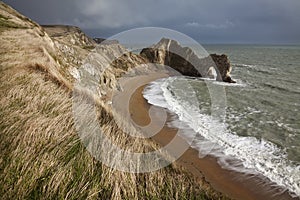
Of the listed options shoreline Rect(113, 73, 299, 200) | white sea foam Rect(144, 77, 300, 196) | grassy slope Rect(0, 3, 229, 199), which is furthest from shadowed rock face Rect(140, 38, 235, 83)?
grassy slope Rect(0, 3, 229, 199)

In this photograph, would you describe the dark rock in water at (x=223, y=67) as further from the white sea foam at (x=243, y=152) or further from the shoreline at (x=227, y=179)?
the shoreline at (x=227, y=179)

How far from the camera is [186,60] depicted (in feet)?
174

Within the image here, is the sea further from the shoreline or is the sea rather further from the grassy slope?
the grassy slope

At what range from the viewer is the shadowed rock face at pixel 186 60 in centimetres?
4478

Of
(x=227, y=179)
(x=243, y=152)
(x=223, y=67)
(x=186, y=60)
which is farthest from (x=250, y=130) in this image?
(x=186, y=60)

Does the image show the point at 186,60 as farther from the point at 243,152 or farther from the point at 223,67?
the point at 243,152

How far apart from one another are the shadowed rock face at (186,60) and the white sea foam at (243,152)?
26.9 metres

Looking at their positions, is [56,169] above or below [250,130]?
above

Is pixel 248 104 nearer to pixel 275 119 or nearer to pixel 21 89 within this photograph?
pixel 275 119

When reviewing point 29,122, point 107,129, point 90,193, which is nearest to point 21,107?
point 29,122

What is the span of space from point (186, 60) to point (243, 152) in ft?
138

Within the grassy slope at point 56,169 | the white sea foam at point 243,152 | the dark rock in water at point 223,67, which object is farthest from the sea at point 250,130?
the dark rock in water at point 223,67

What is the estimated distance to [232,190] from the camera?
32.2 ft

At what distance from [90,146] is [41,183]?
1395 millimetres
